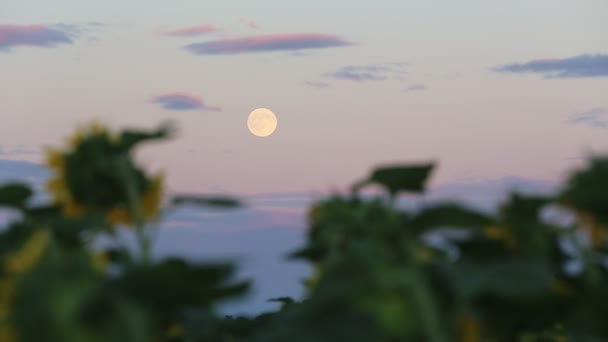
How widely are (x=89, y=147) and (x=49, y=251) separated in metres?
0.68

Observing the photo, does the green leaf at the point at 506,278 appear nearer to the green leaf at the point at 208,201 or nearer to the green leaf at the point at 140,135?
the green leaf at the point at 208,201

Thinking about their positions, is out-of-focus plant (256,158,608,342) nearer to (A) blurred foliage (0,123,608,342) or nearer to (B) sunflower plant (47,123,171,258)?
(A) blurred foliage (0,123,608,342)

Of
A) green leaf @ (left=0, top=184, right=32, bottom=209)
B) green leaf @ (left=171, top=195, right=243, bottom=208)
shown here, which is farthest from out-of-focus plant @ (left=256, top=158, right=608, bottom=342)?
green leaf @ (left=0, top=184, right=32, bottom=209)

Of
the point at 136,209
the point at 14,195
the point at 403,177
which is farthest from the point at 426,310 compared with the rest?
the point at 14,195

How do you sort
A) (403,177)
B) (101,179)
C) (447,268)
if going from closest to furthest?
(447,268), (403,177), (101,179)

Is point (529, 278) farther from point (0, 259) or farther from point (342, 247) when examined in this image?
point (0, 259)

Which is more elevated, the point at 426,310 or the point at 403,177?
the point at 403,177

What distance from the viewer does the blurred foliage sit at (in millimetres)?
1911

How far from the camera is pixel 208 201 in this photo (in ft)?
8.07

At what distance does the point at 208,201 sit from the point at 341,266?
24.1 inches

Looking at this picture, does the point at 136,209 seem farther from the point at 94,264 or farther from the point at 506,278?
the point at 506,278

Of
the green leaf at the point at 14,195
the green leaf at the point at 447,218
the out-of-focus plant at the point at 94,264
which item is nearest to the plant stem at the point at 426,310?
the green leaf at the point at 447,218

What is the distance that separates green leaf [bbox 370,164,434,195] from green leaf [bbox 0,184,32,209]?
1207mm

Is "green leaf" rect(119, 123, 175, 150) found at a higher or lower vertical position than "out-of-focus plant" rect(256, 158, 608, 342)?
higher
